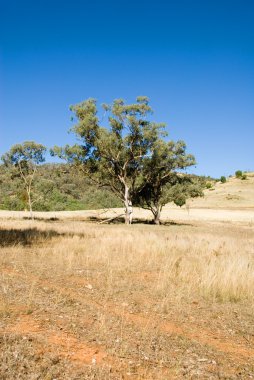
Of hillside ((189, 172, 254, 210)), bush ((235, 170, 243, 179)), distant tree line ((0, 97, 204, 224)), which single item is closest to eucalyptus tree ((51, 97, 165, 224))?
distant tree line ((0, 97, 204, 224))

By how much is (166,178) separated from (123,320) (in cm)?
3503

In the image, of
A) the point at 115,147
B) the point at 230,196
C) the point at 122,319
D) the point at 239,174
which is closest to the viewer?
the point at 122,319

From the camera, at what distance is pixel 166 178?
4022 centimetres

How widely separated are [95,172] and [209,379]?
35.4m

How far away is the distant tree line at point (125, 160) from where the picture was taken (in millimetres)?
35250

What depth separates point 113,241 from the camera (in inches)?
631

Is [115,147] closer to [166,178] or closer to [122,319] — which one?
[166,178]

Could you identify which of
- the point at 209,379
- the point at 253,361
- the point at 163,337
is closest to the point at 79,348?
the point at 163,337

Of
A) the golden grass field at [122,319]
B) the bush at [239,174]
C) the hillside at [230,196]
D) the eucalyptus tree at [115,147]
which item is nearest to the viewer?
the golden grass field at [122,319]

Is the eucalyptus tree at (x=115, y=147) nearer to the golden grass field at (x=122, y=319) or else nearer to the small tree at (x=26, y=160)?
the small tree at (x=26, y=160)

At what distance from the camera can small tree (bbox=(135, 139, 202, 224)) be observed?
3769 centimetres

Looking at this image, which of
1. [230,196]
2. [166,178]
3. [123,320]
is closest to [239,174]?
[230,196]

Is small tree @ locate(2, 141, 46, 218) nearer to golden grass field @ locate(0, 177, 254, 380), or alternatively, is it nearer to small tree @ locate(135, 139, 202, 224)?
small tree @ locate(135, 139, 202, 224)

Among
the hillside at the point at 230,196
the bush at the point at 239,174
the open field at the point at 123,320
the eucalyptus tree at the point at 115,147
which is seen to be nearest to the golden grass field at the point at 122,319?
the open field at the point at 123,320
